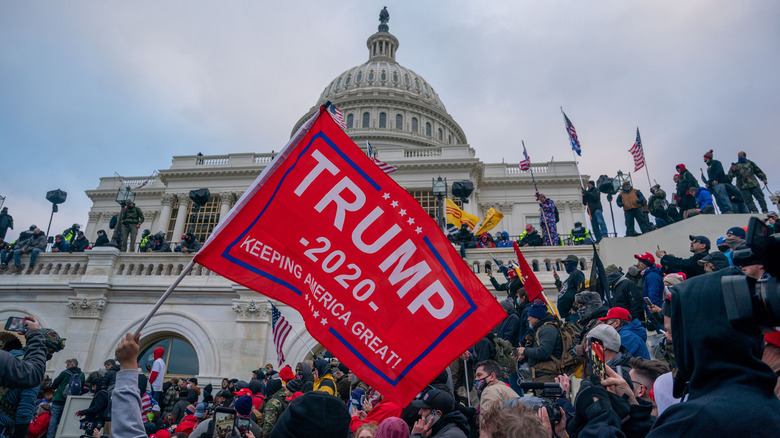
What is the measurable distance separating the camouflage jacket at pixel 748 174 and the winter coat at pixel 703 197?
39.4 inches

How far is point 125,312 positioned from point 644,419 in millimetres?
18138

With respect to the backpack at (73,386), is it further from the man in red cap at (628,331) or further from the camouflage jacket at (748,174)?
the camouflage jacket at (748,174)

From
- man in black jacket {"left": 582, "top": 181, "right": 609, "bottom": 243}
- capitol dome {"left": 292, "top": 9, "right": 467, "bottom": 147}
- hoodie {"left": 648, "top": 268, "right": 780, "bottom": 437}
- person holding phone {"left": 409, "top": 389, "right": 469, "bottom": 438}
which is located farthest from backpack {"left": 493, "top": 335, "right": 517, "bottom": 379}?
capitol dome {"left": 292, "top": 9, "right": 467, "bottom": 147}

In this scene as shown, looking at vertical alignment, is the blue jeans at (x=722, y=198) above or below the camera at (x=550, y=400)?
above

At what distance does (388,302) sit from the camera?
414 centimetres

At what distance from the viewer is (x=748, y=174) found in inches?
560

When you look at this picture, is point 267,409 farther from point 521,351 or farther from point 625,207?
point 625,207

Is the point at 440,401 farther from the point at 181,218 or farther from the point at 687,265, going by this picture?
the point at 181,218

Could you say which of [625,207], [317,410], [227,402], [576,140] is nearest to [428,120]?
[576,140]

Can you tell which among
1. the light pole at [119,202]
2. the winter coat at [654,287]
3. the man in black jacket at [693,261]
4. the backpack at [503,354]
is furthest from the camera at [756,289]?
the light pole at [119,202]

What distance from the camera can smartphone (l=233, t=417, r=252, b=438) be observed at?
475 cm

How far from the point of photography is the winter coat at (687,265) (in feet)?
28.2

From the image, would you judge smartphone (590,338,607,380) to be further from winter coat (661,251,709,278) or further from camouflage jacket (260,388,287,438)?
winter coat (661,251,709,278)

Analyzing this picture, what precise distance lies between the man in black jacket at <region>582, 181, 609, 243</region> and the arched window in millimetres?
14323
